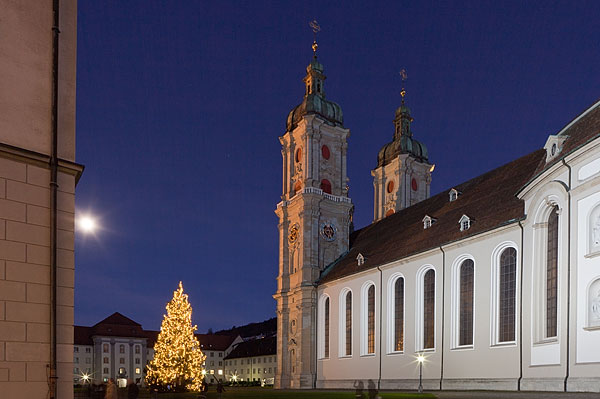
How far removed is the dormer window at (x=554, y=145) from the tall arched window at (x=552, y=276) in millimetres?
2524

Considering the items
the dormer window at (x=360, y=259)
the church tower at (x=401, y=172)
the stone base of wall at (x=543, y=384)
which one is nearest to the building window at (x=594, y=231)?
the stone base of wall at (x=543, y=384)

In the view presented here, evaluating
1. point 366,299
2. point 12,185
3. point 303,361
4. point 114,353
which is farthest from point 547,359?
point 114,353

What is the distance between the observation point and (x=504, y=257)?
33125mm

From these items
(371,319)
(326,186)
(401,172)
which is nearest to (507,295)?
(371,319)

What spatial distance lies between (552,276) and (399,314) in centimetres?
1623

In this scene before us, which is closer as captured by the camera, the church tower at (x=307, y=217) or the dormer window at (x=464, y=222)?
the dormer window at (x=464, y=222)

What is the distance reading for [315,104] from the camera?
57.8m

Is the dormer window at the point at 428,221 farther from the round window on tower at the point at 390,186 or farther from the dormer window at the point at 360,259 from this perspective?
the round window on tower at the point at 390,186

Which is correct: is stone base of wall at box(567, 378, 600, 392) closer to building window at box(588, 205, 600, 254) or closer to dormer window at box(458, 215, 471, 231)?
building window at box(588, 205, 600, 254)

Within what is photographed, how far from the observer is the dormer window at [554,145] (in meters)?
28.1

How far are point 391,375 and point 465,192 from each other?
13.8m

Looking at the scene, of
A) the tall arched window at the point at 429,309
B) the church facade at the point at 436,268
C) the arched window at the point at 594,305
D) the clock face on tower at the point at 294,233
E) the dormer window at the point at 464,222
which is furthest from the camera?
the clock face on tower at the point at 294,233

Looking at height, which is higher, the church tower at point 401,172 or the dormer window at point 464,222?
the church tower at point 401,172

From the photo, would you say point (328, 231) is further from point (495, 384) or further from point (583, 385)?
point (583, 385)
